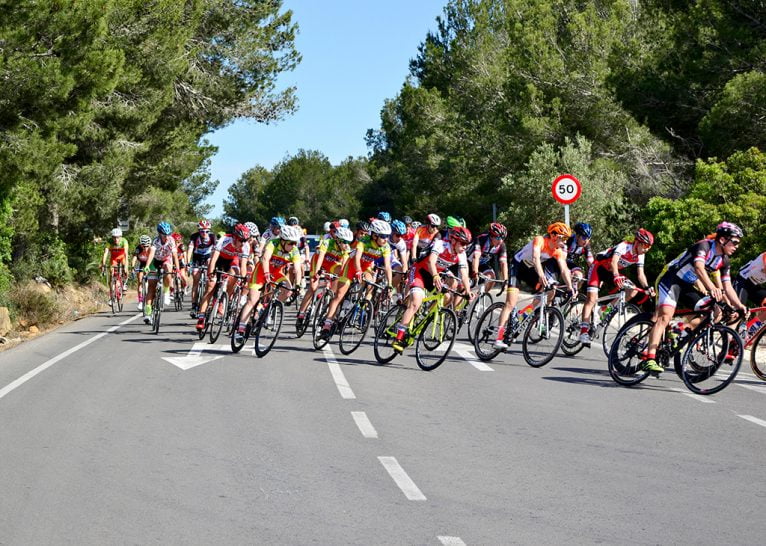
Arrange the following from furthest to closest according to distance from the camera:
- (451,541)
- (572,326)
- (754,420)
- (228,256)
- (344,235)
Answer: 1. (228,256)
2. (344,235)
3. (572,326)
4. (754,420)
5. (451,541)

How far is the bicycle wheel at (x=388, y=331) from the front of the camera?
1427cm

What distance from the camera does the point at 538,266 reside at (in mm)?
14086

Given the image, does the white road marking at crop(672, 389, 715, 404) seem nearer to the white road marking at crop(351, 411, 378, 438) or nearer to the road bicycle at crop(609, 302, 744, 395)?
the road bicycle at crop(609, 302, 744, 395)

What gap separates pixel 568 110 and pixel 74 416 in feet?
120

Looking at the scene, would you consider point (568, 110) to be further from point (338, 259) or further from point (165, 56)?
point (338, 259)

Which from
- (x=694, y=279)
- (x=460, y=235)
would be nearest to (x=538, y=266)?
(x=460, y=235)

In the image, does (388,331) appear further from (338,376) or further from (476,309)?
(476,309)

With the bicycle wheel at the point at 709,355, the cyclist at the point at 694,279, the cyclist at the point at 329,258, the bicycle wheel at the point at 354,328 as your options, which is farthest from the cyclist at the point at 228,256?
the bicycle wheel at the point at 709,355

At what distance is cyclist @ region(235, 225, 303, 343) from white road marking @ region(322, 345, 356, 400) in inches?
48.3

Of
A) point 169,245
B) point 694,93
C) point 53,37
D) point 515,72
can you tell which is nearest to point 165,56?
point 53,37

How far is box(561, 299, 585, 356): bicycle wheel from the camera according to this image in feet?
50.0

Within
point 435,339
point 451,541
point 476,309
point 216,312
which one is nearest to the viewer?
point 451,541

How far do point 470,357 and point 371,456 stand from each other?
7.49 m

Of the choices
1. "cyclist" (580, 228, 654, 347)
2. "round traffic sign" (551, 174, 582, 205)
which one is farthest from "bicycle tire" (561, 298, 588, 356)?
"round traffic sign" (551, 174, 582, 205)
